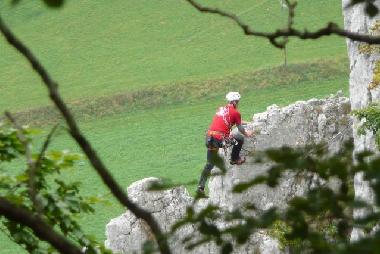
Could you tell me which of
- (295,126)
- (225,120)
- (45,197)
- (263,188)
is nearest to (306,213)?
(45,197)

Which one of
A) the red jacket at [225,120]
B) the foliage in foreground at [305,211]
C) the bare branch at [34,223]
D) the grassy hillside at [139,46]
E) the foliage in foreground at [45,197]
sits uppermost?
the bare branch at [34,223]

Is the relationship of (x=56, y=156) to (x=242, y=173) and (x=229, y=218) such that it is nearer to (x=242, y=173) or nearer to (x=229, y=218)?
(x=229, y=218)

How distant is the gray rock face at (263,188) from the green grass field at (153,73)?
5.17 metres

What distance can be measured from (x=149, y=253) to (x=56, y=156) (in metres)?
4.35

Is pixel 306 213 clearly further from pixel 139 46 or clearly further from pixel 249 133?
pixel 139 46

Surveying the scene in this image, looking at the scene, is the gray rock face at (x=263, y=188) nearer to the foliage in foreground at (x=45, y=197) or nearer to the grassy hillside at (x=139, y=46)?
the foliage in foreground at (x=45, y=197)

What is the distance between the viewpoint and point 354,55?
576 inches

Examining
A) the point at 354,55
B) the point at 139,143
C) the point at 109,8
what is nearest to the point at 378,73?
the point at 354,55

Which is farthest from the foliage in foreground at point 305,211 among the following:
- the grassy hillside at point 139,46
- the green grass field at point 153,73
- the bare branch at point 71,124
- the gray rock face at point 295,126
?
the grassy hillside at point 139,46

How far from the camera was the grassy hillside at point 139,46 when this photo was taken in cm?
4234

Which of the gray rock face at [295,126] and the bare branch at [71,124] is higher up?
the bare branch at [71,124]

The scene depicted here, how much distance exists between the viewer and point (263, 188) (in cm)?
1412

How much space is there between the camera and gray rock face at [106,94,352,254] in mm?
15681

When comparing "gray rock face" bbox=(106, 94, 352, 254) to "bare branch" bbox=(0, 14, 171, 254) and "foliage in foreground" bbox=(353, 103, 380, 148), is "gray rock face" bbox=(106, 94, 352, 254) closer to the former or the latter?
"foliage in foreground" bbox=(353, 103, 380, 148)
